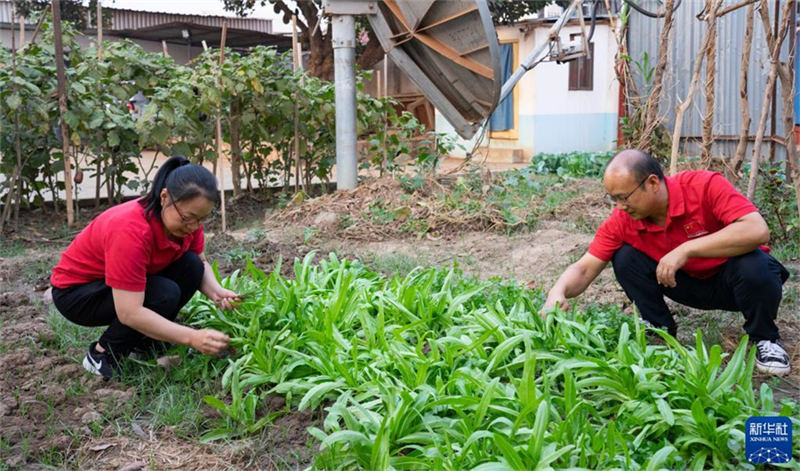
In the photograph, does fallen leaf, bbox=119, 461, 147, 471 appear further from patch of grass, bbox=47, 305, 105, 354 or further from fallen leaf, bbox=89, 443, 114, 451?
patch of grass, bbox=47, 305, 105, 354

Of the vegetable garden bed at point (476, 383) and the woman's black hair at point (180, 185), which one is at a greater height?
the woman's black hair at point (180, 185)

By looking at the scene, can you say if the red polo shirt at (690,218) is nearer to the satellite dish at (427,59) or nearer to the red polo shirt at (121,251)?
the red polo shirt at (121,251)

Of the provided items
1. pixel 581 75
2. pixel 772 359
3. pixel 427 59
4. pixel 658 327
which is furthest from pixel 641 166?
pixel 581 75

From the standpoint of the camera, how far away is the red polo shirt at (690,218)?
11.9ft

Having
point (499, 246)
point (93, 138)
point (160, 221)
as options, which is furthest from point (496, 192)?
point (160, 221)

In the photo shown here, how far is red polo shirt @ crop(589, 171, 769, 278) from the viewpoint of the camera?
363 centimetres

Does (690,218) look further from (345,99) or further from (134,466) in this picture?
(345,99)

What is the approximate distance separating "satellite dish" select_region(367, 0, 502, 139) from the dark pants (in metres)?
3.82

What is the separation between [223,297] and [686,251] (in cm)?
219

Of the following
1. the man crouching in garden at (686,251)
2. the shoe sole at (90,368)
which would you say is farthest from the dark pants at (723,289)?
the shoe sole at (90,368)

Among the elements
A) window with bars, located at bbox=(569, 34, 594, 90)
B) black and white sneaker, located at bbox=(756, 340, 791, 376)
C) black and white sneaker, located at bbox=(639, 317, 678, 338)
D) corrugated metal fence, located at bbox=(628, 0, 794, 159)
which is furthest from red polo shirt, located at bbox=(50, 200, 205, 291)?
window with bars, located at bbox=(569, 34, 594, 90)

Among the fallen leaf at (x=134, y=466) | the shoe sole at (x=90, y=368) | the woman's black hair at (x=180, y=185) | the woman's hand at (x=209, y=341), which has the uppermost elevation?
the woman's black hair at (x=180, y=185)

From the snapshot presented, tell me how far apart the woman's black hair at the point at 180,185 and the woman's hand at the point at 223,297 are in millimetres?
683

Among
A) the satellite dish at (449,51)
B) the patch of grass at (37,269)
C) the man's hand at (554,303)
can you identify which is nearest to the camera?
the man's hand at (554,303)
